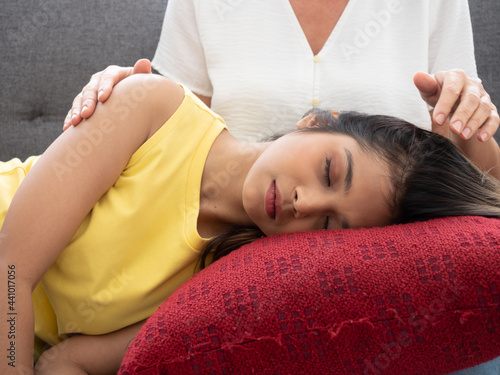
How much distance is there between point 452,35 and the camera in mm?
1336

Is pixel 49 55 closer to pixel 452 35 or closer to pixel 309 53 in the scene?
pixel 309 53

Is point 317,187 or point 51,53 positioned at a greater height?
point 51,53

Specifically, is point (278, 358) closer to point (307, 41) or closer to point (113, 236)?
point (113, 236)

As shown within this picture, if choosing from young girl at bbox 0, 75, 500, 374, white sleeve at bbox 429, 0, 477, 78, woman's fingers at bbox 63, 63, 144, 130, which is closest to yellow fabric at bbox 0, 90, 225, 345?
young girl at bbox 0, 75, 500, 374

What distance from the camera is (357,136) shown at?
0.94m

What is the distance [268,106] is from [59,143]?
57cm

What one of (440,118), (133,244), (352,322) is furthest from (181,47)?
(352,322)

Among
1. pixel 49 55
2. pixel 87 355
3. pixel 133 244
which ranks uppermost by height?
pixel 49 55

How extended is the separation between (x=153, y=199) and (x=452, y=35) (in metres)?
0.93

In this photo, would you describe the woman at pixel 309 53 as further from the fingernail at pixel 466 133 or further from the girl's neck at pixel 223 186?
the fingernail at pixel 466 133

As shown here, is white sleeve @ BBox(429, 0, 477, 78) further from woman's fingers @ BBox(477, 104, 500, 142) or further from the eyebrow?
the eyebrow

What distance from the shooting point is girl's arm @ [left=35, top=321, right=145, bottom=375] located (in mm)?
885

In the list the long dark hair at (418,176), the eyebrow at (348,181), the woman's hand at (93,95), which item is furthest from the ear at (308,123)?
the woman's hand at (93,95)

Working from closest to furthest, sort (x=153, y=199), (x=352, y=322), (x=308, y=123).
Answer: (x=352, y=322) → (x=153, y=199) → (x=308, y=123)
